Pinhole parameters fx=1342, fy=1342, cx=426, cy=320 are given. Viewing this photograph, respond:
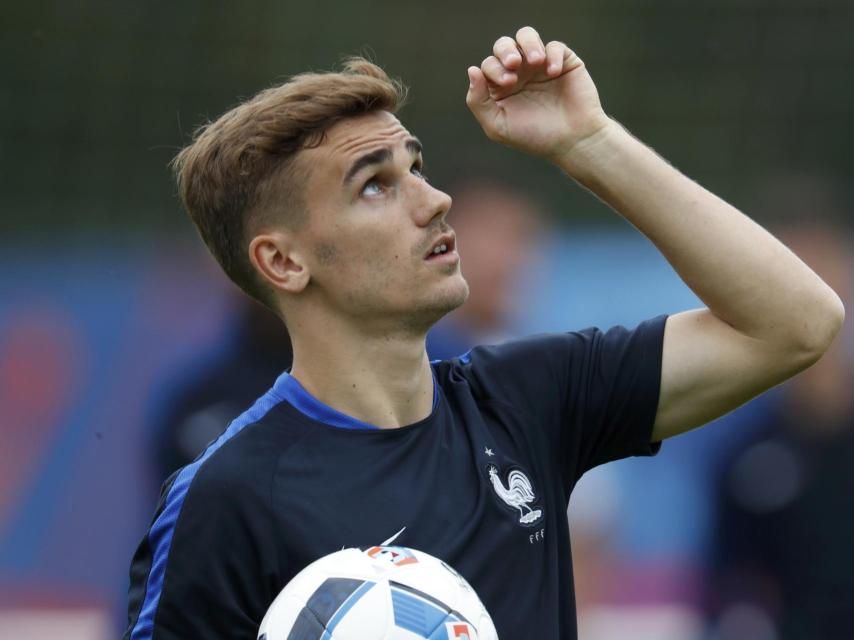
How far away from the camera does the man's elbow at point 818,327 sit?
264 centimetres

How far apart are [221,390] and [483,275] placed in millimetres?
1098

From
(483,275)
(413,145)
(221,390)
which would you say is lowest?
(221,390)

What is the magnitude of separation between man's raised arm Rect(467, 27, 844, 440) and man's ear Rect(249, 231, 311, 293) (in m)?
0.49

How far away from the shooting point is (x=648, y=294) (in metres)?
7.14

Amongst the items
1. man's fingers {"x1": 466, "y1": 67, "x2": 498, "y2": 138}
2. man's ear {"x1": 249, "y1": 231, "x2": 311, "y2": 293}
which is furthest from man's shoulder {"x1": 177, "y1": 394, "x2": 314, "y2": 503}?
man's fingers {"x1": 466, "y1": 67, "x2": 498, "y2": 138}

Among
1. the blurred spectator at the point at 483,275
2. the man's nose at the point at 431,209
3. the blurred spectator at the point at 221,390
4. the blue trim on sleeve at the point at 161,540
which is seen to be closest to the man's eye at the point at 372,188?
the man's nose at the point at 431,209

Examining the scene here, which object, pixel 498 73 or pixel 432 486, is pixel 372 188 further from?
pixel 432 486

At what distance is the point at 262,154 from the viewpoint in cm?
281

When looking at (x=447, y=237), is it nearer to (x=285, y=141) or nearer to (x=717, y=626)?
(x=285, y=141)

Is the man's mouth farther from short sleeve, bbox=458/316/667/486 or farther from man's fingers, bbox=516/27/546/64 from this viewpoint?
man's fingers, bbox=516/27/546/64

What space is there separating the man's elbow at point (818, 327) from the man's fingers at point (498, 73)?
74 centimetres

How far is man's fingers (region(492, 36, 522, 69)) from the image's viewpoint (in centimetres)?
261

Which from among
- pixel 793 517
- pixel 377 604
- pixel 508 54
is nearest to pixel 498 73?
pixel 508 54

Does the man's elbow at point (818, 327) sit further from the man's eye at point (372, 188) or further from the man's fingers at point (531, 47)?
the man's eye at point (372, 188)
